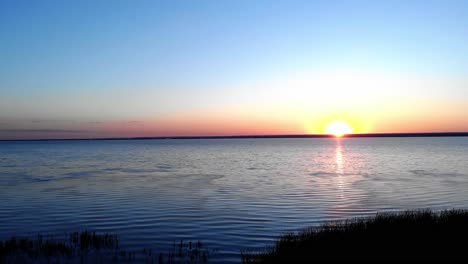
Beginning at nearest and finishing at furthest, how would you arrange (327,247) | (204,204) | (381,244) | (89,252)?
(327,247), (381,244), (89,252), (204,204)

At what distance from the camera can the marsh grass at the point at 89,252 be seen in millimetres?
15883

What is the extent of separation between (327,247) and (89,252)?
9.51 metres

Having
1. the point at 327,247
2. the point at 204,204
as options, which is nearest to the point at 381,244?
the point at 327,247

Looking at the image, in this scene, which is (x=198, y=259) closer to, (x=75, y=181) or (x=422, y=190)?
(x=422, y=190)

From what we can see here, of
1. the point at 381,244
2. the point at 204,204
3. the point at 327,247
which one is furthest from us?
the point at 204,204

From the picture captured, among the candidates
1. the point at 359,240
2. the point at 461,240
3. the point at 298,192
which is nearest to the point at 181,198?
the point at 298,192

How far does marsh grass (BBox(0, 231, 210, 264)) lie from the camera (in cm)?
1588

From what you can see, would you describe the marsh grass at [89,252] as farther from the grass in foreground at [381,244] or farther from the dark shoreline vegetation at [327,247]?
the grass in foreground at [381,244]

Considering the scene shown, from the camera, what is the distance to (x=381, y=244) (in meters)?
15.3

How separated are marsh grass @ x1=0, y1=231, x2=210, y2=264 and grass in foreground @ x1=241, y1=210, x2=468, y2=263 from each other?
2495 mm

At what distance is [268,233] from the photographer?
20594mm

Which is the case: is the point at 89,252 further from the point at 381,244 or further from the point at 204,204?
the point at 204,204

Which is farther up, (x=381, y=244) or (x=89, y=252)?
(x=381, y=244)

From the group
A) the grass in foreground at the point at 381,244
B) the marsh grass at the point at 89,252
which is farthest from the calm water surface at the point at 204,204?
the grass in foreground at the point at 381,244
